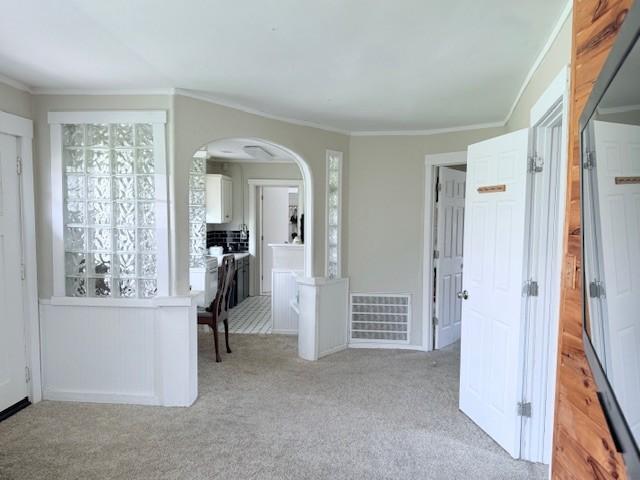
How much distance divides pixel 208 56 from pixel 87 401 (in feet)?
8.90

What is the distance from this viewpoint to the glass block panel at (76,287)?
10.5ft

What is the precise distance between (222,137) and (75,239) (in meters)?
1.40

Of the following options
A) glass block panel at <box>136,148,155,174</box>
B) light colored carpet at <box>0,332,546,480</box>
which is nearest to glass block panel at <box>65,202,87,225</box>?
glass block panel at <box>136,148,155,174</box>

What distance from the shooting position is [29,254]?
10.1 ft

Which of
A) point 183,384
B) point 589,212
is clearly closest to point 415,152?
point 183,384

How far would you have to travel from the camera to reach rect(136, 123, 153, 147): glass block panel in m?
3.09

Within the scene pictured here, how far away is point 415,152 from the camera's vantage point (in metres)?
4.48

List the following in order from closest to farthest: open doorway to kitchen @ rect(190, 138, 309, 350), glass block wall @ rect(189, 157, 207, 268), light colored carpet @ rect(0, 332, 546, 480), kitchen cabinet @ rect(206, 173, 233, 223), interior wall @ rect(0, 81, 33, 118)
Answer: light colored carpet @ rect(0, 332, 546, 480), interior wall @ rect(0, 81, 33, 118), open doorway to kitchen @ rect(190, 138, 309, 350), glass block wall @ rect(189, 157, 207, 268), kitchen cabinet @ rect(206, 173, 233, 223)

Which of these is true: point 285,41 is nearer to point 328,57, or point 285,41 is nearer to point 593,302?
point 328,57

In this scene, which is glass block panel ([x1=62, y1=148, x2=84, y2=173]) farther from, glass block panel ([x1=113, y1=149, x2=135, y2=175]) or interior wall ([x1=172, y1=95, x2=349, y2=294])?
interior wall ([x1=172, y1=95, x2=349, y2=294])

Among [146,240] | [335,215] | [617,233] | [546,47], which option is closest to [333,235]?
[335,215]

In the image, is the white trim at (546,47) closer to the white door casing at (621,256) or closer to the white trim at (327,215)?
the white door casing at (621,256)

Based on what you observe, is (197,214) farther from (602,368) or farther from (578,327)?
(602,368)

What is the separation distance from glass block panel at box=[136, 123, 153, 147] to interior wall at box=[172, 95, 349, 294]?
0.73 feet
